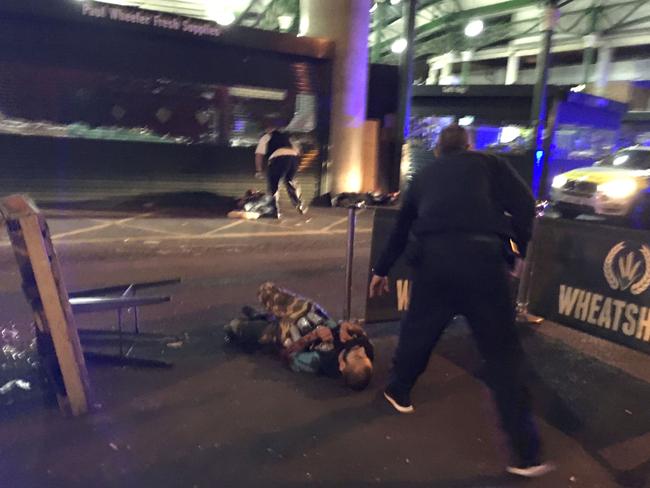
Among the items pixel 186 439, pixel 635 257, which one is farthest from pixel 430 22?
pixel 186 439

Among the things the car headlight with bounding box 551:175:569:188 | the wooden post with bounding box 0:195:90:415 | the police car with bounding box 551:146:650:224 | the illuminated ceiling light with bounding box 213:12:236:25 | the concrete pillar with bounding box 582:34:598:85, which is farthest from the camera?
the concrete pillar with bounding box 582:34:598:85

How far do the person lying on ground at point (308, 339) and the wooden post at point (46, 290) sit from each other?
1.40 m

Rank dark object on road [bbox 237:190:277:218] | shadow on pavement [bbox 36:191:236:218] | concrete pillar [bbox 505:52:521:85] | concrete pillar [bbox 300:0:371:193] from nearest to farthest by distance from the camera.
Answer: shadow on pavement [bbox 36:191:236:218], dark object on road [bbox 237:190:277:218], concrete pillar [bbox 300:0:371:193], concrete pillar [bbox 505:52:521:85]

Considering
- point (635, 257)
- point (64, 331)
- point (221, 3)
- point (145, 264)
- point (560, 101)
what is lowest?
point (145, 264)

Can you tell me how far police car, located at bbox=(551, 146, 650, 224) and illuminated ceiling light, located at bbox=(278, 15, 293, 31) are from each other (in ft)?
50.7

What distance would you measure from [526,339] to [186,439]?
3.16 meters

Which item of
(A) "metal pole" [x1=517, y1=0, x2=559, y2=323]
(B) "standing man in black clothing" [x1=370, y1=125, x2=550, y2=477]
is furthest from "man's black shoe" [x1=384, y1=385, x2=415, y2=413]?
(A) "metal pole" [x1=517, y1=0, x2=559, y2=323]

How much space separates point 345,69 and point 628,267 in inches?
409

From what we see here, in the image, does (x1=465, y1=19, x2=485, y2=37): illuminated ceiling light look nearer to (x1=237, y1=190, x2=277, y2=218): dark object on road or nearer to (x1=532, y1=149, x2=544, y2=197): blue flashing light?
(x1=532, y1=149, x2=544, y2=197): blue flashing light

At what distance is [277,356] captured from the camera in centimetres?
450

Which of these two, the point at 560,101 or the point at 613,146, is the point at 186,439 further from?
the point at 613,146

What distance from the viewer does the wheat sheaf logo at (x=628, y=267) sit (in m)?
4.17

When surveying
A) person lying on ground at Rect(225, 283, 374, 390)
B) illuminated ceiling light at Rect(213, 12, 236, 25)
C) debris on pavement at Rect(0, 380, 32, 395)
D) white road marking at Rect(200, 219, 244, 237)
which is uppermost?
illuminated ceiling light at Rect(213, 12, 236, 25)

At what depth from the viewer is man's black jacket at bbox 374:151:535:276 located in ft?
10.2
